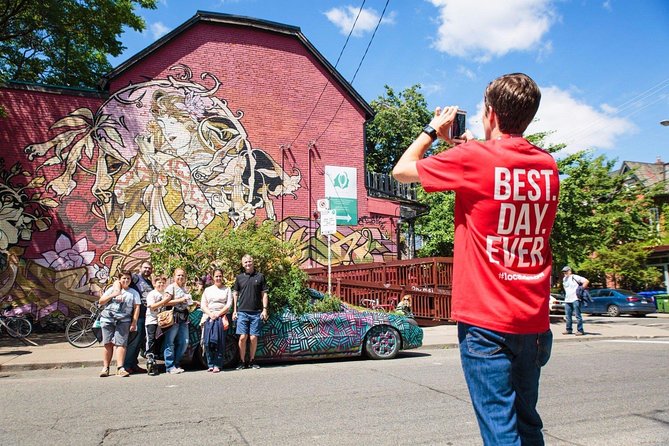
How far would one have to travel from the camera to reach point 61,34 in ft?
52.8

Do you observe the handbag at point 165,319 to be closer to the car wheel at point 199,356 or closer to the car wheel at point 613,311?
the car wheel at point 199,356

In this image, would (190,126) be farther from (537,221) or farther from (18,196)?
(537,221)

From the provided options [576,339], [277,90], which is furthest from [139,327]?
[277,90]

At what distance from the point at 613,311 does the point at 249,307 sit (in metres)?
21.2

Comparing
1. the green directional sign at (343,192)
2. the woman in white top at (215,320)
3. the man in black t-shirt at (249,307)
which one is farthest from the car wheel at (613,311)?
the woman in white top at (215,320)

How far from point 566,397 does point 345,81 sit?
14.8 meters

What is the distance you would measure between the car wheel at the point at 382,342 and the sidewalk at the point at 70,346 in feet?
6.71

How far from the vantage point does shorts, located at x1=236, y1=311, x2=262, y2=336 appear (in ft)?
29.2

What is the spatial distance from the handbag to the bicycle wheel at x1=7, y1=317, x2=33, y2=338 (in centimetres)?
660

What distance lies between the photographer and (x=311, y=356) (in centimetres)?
930

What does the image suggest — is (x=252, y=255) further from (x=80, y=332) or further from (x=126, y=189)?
(x=126, y=189)

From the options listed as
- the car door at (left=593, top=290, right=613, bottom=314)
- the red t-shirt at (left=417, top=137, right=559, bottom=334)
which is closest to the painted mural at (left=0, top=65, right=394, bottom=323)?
the car door at (left=593, top=290, right=613, bottom=314)

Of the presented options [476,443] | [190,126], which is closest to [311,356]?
[476,443]

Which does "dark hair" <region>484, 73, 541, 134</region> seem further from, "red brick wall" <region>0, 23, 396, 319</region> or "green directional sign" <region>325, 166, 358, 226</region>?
"green directional sign" <region>325, 166, 358, 226</region>
